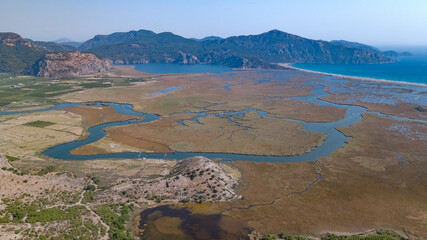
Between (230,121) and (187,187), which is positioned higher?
(230,121)

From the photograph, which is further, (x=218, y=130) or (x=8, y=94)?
(x=8, y=94)

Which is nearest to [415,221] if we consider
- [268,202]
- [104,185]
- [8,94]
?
[268,202]

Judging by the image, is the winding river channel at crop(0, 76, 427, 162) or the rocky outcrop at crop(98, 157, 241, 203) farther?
the winding river channel at crop(0, 76, 427, 162)

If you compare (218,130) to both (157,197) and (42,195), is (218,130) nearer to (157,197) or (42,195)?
(157,197)

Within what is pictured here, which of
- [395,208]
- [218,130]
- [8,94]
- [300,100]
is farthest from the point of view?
[8,94]

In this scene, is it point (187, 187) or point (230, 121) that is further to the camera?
point (230, 121)

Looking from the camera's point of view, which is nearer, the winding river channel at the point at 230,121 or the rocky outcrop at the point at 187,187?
the rocky outcrop at the point at 187,187

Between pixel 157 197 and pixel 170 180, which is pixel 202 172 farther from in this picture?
pixel 157 197

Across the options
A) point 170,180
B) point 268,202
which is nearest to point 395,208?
point 268,202

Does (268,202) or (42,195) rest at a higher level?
(42,195)

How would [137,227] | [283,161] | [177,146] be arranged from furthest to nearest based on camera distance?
[177,146] < [283,161] < [137,227]
